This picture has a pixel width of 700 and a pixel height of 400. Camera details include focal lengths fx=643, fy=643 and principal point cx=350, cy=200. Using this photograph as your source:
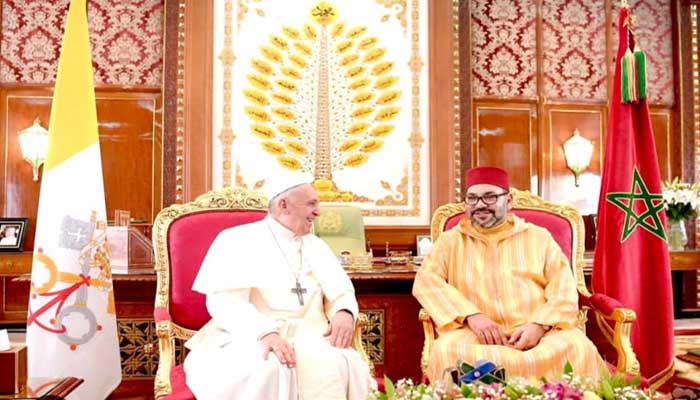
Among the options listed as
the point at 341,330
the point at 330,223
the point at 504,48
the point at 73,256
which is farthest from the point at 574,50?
the point at 73,256

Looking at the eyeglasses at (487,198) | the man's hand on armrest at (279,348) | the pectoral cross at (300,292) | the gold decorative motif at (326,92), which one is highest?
the gold decorative motif at (326,92)

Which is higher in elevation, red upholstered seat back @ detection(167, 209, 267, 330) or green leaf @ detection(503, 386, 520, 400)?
red upholstered seat back @ detection(167, 209, 267, 330)

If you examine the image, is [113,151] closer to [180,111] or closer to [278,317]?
[180,111]

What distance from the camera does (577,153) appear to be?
7.75 meters

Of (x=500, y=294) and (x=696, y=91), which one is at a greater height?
(x=696, y=91)

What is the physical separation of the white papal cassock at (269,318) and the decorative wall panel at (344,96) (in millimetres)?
4002

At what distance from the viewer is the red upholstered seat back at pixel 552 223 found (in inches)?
141

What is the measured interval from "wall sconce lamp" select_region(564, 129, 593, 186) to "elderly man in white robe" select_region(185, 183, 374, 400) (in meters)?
5.44

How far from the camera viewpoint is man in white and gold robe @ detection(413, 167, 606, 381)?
279 cm

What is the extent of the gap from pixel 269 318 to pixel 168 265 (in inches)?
26.7

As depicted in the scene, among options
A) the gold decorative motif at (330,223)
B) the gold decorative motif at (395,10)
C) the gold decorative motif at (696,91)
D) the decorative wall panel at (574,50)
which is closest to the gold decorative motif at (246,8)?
the gold decorative motif at (395,10)

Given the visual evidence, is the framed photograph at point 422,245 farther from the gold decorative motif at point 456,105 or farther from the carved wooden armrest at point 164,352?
the carved wooden armrest at point 164,352

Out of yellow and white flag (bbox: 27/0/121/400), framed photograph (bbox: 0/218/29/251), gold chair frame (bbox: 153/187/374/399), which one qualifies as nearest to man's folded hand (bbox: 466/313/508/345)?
gold chair frame (bbox: 153/187/374/399)

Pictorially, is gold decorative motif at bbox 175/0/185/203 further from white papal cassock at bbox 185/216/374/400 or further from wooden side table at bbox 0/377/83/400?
wooden side table at bbox 0/377/83/400
